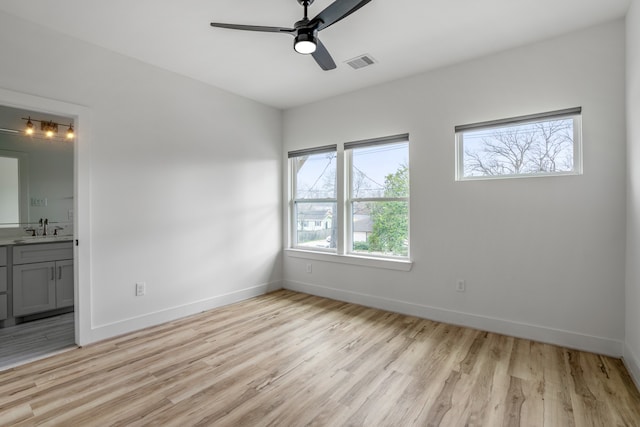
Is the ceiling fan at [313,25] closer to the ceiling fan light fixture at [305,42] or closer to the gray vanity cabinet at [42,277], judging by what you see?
the ceiling fan light fixture at [305,42]

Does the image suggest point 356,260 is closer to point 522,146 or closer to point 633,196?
point 522,146

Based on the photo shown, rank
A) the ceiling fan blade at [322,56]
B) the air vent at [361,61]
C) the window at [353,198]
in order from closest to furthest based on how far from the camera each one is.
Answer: the ceiling fan blade at [322,56] → the air vent at [361,61] → the window at [353,198]

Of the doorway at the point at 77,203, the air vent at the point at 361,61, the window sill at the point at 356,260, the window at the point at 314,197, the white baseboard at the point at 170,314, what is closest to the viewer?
the doorway at the point at 77,203

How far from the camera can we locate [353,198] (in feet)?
13.1

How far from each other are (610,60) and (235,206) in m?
3.89

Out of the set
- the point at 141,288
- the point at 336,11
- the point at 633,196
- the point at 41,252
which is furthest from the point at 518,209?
the point at 41,252

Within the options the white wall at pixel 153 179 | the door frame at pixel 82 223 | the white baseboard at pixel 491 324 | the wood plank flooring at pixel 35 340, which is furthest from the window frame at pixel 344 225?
the wood plank flooring at pixel 35 340

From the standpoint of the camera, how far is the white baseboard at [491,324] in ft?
8.19

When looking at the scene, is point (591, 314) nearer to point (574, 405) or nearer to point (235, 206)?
point (574, 405)

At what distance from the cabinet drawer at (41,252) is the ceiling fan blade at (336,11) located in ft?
11.9

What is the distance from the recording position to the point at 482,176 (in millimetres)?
3025

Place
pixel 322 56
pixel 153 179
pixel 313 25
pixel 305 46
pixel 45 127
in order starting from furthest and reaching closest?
pixel 45 127
pixel 153 179
pixel 322 56
pixel 305 46
pixel 313 25

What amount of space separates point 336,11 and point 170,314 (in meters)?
3.21

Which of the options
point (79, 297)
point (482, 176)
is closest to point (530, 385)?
point (482, 176)
